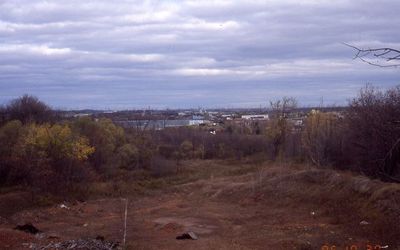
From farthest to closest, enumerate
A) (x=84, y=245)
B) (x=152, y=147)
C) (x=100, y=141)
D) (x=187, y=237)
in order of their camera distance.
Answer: (x=152, y=147) < (x=100, y=141) < (x=187, y=237) < (x=84, y=245)

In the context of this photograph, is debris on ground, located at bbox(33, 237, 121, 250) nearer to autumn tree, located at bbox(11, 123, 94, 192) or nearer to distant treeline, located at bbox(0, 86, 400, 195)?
distant treeline, located at bbox(0, 86, 400, 195)

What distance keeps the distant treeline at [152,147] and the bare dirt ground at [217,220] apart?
3934 mm

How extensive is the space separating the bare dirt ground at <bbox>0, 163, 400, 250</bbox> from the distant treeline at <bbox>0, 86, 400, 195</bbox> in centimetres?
393

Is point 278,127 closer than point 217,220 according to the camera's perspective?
No

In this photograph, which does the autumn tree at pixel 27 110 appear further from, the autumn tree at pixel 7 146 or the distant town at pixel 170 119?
the autumn tree at pixel 7 146

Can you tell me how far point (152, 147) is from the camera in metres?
65.5

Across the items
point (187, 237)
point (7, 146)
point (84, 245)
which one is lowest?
point (187, 237)

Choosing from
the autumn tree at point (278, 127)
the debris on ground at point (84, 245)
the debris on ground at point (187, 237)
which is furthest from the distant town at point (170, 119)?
the debris on ground at point (84, 245)

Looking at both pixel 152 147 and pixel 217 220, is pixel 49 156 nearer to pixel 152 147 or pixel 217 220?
pixel 217 220

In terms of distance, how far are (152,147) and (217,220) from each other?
38.8 metres

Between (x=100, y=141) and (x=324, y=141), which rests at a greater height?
(x=324, y=141)

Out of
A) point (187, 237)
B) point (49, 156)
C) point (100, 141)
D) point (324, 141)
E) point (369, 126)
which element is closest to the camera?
point (187, 237)

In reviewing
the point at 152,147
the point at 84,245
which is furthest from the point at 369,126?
the point at 152,147

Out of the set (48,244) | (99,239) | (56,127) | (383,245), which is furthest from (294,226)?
(56,127)
